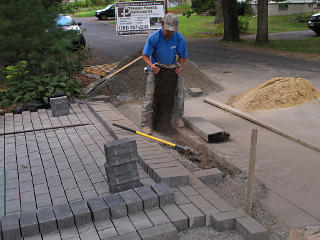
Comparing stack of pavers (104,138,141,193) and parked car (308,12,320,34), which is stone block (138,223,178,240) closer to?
stack of pavers (104,138,141,193)

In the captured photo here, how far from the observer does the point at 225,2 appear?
20156mm

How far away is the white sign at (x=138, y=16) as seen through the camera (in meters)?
9.56

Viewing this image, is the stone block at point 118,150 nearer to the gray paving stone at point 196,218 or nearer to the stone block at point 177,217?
the stone block at point 177,217

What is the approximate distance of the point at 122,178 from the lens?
426 cm

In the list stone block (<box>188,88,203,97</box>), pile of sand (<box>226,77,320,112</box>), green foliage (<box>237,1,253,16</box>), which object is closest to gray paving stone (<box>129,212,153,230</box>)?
pile of sand (<box>226,77,320,112</box>)

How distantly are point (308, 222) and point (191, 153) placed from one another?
2.24 metres

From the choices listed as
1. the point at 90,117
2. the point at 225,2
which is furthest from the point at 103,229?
the point at 225,2

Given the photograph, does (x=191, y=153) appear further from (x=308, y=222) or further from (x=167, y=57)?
(x=308, y=222)

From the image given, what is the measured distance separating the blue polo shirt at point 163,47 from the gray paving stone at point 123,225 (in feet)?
10.5

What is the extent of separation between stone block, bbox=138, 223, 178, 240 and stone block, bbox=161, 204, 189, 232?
0.44 ft

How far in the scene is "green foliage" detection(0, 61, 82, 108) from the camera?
8.19 meters

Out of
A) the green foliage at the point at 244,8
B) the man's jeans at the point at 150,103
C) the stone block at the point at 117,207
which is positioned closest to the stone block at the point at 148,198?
the stone block at the point at 117,207

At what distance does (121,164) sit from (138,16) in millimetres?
6228

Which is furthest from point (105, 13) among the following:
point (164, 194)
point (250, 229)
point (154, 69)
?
point (250, 229)
